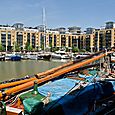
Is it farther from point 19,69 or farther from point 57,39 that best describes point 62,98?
point 57,39

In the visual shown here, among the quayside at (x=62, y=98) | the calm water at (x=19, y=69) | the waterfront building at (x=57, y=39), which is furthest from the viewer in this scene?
the waterfront building at (x=57, y=39)

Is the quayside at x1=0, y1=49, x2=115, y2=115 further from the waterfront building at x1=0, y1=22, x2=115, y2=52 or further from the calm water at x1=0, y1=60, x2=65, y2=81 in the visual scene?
the waterfront building at x1=0, y1=22, x2=115, y2=52

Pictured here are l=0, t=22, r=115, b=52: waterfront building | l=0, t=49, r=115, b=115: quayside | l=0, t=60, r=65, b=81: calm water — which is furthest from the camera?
l=0, t=22, r=115, b=52: waterfront building

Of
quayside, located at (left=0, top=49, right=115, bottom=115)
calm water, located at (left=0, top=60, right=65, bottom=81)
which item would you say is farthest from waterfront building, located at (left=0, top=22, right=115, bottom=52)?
quayside, located at (left=0, top=49, right=115, bottom=115)

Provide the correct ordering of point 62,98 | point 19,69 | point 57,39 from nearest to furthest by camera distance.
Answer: point 62,98, point 19,69, point 57,39

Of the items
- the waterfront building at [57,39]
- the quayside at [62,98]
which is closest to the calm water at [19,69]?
the quayside at [62,98]

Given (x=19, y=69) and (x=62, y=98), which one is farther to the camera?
(x=19, y=69)

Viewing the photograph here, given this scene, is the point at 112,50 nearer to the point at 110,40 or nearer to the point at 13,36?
the point at 110,40

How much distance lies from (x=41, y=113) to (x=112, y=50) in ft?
11.3

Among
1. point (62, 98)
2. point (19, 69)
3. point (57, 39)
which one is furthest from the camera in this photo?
point (57, 39)

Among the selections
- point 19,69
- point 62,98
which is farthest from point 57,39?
point 62,98

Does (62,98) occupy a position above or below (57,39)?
above

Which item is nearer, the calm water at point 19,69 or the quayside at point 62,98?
the quayside at point 62,98

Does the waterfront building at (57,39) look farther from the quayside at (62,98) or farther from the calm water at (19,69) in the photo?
the quayside at (62,98)
